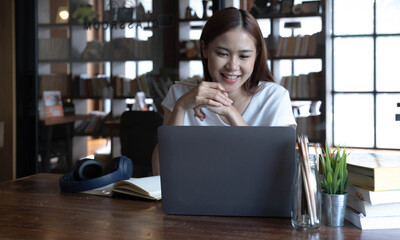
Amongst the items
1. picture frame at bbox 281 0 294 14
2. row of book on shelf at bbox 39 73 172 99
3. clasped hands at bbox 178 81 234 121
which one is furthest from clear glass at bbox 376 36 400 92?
clasped hands at bbox 178 81 234 121

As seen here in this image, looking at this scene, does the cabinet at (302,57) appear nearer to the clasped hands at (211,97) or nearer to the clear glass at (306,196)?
the clasped hands at (211,97)

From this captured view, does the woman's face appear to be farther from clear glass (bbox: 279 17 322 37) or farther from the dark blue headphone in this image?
clear glass (bbox: 279 17 322 37)

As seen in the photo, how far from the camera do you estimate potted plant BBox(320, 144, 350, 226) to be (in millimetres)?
1172

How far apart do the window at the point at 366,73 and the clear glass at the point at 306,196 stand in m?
2.51

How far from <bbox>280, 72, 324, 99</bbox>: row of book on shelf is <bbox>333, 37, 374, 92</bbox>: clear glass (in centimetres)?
13

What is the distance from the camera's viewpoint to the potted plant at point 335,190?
117 centimetres

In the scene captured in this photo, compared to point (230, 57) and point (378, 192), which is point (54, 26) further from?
point (378, 192)

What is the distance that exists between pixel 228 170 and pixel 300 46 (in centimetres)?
257

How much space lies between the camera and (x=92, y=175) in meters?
1.74

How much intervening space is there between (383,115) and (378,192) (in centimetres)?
257

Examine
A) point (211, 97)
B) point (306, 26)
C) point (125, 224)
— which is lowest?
point (125, 224)

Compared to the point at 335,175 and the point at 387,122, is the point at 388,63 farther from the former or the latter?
the point at 335,175

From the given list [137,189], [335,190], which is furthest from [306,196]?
[137,189]

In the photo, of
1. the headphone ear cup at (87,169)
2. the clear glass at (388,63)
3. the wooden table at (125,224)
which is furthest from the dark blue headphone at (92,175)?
the clear glass at (388,63)
